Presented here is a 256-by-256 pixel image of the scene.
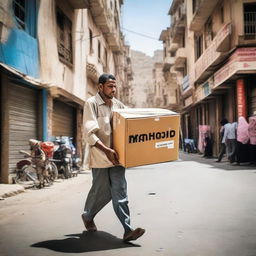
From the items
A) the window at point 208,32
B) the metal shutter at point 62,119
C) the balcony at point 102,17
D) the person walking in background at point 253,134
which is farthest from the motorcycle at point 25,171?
the window at point 208,32

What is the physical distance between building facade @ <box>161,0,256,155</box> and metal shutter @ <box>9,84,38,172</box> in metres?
7.92

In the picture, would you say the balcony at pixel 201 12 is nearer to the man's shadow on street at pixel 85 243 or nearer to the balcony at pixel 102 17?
the balcony at pixel 102 17

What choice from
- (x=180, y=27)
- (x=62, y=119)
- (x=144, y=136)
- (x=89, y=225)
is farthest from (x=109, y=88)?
(x=180, y=27)

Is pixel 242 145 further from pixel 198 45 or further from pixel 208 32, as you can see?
pixel 198 45

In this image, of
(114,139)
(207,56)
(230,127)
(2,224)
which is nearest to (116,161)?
(114,139)

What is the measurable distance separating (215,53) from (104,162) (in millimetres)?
17984

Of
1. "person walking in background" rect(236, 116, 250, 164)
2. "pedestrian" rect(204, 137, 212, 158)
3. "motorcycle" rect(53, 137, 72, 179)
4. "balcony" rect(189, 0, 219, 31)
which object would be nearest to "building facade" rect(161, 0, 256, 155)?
"balcony" rect(189, 0, 219, 31)

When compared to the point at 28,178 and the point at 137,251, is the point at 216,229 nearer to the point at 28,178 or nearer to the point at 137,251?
the point at 137,251

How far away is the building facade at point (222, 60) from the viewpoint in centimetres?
1794

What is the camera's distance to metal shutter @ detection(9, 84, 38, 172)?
32.4 feet

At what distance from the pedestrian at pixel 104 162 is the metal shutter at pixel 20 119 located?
609cm

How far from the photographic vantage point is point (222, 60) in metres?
21.0

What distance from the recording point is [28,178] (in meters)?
9.60

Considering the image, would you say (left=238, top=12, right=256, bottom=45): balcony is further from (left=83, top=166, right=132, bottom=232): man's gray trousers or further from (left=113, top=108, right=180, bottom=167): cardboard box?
(left=83, top=166, right=132, bottom=232): man's gray trousers
